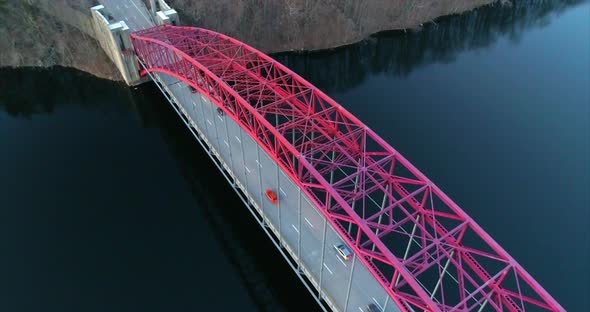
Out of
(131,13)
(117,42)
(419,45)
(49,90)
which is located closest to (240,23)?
(131,13)

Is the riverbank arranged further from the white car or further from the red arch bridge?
the white car

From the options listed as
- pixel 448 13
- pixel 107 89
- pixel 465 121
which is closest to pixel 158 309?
pixel 107 89

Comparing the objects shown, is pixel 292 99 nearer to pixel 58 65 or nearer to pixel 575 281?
pixel 575 281

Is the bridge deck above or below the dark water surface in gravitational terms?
above

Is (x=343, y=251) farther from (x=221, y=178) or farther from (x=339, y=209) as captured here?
(x=221, y=178)

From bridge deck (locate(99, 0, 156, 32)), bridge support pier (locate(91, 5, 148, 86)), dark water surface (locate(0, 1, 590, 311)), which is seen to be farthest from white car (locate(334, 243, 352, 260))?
bridge deck (locate(99, 0, 156, 32))

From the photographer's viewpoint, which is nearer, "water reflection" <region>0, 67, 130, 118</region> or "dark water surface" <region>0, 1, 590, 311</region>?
"dark water surface" <region>0, 1, 590, 311</region>
